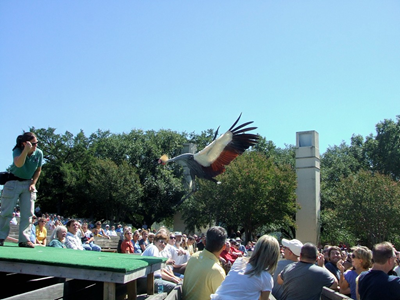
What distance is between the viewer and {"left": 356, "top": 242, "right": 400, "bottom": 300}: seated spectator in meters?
3.72

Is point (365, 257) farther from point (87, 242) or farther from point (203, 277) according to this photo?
point (87, 242)

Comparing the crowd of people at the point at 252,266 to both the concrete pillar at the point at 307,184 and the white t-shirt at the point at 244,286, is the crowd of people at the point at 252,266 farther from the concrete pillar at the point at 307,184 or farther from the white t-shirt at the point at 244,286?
the concrete pillar at the point at 307,184

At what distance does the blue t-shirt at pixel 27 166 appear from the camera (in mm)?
5527

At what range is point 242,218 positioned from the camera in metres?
31.0

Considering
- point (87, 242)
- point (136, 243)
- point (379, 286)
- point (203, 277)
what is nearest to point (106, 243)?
point (136, 243)

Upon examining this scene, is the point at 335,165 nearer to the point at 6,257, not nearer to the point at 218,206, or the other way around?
→ the point at 218,206

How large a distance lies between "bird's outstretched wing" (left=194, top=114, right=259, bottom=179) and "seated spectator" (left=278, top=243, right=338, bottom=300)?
531 centimetres

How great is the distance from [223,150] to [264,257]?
6.53 meters

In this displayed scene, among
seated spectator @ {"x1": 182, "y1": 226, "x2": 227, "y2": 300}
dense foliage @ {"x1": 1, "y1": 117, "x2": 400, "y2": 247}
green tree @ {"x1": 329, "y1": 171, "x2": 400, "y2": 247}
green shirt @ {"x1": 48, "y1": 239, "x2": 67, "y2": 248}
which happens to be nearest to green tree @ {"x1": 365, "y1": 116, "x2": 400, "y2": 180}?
dense foliage @ {"x1": 1, "y1": 117, "x2": 400, "y2": 247}

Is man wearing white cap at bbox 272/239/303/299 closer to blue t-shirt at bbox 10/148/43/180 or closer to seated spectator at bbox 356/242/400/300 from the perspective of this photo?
seated spectator at bbox 356/242/400/300

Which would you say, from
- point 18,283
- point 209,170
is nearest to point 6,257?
point 18,283

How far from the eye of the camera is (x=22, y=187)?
18.3ft

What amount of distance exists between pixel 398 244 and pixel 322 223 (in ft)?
19.5

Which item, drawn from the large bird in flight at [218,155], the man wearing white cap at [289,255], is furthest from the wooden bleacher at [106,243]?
the man wearing white cap at [289,255]
